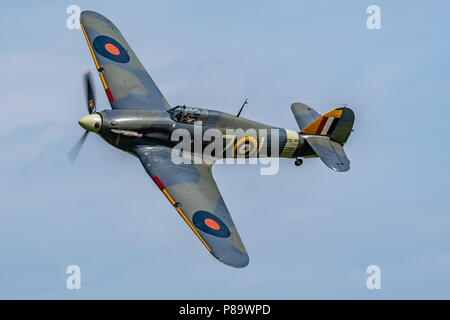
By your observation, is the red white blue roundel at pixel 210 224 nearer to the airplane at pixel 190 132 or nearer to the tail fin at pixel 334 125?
the airplane at pixel 190 132

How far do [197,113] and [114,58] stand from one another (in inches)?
193

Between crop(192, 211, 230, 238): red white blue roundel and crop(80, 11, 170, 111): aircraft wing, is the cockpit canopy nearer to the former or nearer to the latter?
crop(80, 11, 170, 111): aircraft wing

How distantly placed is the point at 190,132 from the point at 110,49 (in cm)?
568

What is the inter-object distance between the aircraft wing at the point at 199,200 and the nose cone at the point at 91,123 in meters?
1.52

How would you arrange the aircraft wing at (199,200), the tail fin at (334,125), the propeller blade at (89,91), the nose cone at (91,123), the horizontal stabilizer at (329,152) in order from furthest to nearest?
the tail fin at (334,125) → the horizontal stabilizer at (329,152) → the propeller blade at (89,91) → the nose cone at (91,123) → the aircraft wing at (199,200)

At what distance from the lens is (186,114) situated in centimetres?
3025

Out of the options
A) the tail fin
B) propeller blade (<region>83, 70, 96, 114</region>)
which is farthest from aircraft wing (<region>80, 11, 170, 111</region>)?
the tail fin

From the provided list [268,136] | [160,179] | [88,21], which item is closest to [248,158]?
[268,136]

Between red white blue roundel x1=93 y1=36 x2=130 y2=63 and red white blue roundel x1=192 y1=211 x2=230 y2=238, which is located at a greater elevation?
A: red white blue roundel x1=93 y1=36 x2=130 y2=63

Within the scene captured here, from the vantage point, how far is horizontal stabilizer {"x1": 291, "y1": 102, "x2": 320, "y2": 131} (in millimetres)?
33094

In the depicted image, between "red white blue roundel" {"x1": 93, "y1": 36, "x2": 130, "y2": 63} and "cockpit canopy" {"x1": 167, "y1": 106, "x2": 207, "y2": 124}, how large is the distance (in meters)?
4.33

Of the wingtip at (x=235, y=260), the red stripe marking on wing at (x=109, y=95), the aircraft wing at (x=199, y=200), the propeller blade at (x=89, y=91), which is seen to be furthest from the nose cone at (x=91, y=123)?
the wingtip at (x=235, y=260)

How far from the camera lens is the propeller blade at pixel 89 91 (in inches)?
1201

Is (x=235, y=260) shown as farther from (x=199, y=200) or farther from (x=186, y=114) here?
(x=186, y=114)
